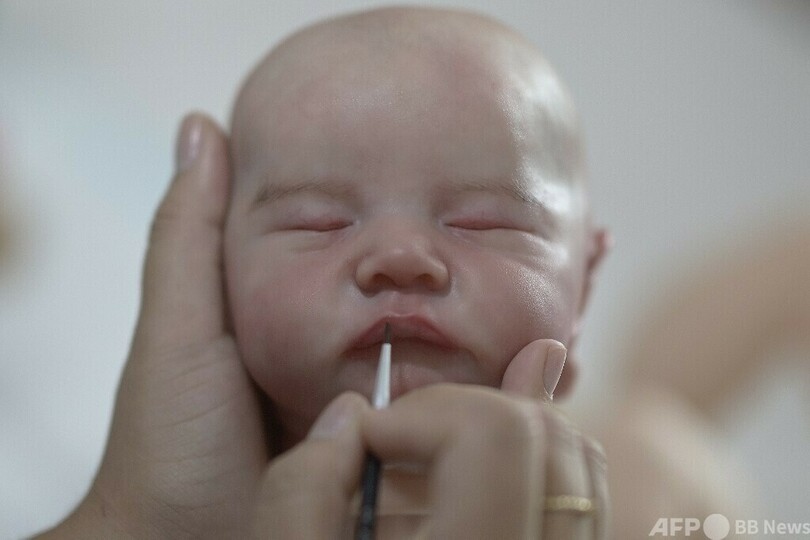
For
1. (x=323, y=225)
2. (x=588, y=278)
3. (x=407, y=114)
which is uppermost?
(x=407, y=114)

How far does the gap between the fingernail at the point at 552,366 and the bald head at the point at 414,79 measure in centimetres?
25

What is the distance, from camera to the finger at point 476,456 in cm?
61

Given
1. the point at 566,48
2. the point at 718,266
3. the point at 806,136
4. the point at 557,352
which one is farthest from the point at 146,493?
the point at 806,136

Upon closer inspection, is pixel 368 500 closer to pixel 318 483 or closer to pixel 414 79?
pixel 318 483

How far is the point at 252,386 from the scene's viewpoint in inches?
40.9

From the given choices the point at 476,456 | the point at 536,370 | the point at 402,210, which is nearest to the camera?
the point at 476,456

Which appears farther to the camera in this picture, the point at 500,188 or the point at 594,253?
the point at 594,253

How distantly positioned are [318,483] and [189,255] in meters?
0.50

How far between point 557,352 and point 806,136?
1498 mm

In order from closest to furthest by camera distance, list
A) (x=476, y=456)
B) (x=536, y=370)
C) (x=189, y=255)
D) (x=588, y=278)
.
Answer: (x=476, y=456), (x=536, y=370), (x=189, y=255), (x=588, y=278)

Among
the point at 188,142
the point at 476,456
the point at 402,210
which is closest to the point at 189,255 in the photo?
the point at 188,142

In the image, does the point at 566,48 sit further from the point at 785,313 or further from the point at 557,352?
the point at 557,352

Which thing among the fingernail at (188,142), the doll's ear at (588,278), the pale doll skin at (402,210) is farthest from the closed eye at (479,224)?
the fingernail at (188,142)

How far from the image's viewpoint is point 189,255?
3.47 feet
